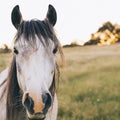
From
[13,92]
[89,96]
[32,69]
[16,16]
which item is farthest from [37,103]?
[89,96]

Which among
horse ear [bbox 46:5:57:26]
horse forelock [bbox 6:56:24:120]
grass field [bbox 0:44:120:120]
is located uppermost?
horse ear [bbox 46:5:57:26]

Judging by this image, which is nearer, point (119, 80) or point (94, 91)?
point (94, 91)

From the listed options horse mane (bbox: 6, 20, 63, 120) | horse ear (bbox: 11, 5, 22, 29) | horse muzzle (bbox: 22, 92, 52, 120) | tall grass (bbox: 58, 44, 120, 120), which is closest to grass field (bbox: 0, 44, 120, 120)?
tall grass (bbox: 58, 44, 120, 120)

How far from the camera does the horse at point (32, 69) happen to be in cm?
408

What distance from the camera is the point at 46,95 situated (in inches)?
159

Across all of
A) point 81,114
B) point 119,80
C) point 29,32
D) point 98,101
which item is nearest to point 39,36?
point 29,32

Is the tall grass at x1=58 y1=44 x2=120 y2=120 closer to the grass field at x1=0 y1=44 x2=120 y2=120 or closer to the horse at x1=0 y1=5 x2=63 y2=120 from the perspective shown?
the grass field at x1=0 y1=44 x2=120 y2=120

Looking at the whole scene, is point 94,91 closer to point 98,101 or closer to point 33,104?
point 98,101

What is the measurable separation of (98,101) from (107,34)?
166 feet

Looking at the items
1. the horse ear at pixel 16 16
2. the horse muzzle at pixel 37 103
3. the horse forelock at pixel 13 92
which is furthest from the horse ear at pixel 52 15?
the horse muzzle at pixel 37 103

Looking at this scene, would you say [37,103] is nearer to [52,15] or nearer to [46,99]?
[46,99]

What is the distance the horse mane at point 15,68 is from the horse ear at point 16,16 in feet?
0.21

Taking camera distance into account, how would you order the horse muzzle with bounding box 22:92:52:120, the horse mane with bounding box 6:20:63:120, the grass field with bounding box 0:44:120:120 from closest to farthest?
the horse muzzle with bounding box 22:92:52:120 → the horse mane with bounding box 6:20:63:120 → the grass field with bounding box 0:44:120:120

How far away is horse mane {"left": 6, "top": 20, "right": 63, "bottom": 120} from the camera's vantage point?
4.60 metres
